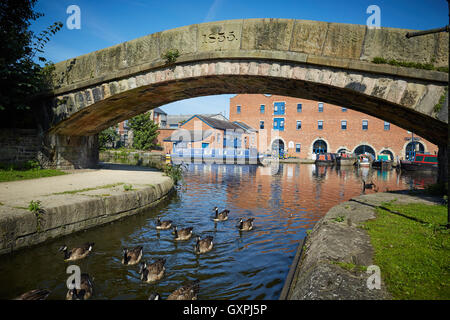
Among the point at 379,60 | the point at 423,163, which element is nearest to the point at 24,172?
the point at 379,60

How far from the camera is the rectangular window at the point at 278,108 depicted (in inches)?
1916

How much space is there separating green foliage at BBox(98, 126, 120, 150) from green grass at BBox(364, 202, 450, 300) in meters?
19.0

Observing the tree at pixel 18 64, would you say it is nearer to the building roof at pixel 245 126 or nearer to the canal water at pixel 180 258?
the canal water at pixel 180 258

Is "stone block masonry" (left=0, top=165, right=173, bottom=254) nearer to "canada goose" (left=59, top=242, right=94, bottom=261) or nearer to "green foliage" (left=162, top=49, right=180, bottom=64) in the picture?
"canada goose" (left=59, top=242, right=94, bottom=261)

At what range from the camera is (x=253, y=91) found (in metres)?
9.88

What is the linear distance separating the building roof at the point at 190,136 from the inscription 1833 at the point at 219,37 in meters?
34.1

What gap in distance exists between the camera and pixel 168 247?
5668 mm

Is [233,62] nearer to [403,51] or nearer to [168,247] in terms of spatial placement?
[403,51]

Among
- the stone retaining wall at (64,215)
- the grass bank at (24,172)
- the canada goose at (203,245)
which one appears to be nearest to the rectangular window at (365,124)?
the stone retaining wall at (64,215)

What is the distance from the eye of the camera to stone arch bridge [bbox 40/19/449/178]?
6.13 m

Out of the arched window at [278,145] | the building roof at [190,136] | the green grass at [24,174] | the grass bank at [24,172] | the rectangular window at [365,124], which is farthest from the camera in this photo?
the arched window at [278,145]

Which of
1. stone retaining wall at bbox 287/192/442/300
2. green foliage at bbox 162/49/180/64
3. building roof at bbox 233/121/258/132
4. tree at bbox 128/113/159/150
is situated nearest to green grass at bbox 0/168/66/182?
green foliage at bbox 162/49/180/64

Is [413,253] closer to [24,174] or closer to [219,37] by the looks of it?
[219,37]

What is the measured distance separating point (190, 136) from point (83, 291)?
40.2 m
